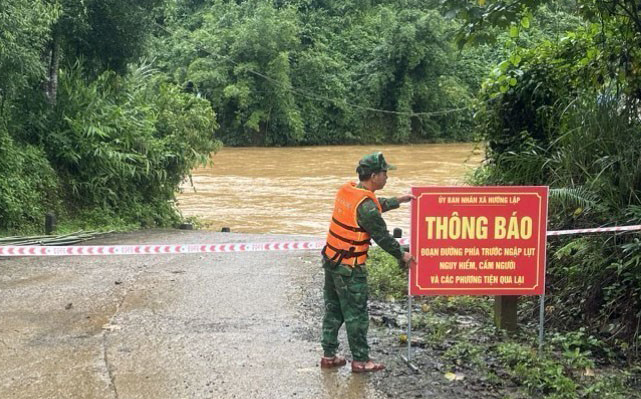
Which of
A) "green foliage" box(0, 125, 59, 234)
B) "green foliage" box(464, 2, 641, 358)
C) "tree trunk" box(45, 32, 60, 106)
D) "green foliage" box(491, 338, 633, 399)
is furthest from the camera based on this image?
"tree trunk" box(45, 32, 60, 106)

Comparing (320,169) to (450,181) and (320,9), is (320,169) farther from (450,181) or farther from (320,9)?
(320,9)

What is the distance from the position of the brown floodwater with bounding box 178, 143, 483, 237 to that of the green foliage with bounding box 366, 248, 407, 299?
3.22 metres

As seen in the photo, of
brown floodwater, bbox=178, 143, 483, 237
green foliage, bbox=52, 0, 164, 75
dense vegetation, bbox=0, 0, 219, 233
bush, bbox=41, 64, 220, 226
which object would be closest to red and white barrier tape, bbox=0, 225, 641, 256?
dense vegetation, bbox=0, 0, 219, 233

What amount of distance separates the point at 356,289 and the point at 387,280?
9.04 ft

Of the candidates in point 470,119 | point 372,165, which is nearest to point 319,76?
point 470,119

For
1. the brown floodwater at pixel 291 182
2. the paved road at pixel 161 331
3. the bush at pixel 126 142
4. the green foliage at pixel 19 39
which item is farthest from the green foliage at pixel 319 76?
the paved road at pixel 161 331

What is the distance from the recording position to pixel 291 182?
27.4 meters

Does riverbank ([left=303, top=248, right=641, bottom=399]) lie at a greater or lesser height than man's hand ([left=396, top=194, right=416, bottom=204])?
lesser

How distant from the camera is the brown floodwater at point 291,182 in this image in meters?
19.4

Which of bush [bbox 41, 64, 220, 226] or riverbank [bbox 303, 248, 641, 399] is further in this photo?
bush [bbox 41, 64, 220, 226]

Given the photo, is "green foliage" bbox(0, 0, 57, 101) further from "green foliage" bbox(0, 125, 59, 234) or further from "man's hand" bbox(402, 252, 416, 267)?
"man's hand" bbox(402, 252, 416, 267)

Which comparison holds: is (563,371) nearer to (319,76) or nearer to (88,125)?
(88,125)

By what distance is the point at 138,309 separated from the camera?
22.4ft

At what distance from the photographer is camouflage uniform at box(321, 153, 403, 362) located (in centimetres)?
483
